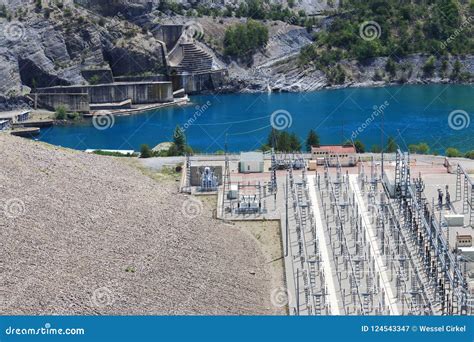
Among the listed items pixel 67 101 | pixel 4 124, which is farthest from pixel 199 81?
pixel 4 124

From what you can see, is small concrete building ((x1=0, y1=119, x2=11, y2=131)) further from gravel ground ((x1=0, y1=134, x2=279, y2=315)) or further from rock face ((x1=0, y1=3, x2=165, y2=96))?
gravel ground ((x1=0, y1=134, x2=279, y2=315))

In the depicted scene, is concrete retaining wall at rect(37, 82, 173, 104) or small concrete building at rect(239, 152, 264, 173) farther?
concrete retaining wall at rect(37, 82, 173, 104)

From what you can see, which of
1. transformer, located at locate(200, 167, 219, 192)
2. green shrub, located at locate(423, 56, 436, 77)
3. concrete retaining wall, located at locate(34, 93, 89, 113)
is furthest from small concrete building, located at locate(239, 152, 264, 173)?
green shrub, located at locate(423, 56, 436, 77)

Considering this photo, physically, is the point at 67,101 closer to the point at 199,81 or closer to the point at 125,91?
the point at 125,91

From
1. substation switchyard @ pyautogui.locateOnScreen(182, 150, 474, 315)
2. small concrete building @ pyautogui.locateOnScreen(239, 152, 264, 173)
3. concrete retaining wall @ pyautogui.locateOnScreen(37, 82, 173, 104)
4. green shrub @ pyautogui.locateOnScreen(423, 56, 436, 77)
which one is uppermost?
green shrub @ pyautogui.locateOnScreen(423, 56, 436, 77)

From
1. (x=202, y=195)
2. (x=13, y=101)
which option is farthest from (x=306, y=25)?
(x=202, y=195)

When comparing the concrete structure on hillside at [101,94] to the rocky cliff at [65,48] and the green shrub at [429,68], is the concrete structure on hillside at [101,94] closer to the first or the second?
the rocky cliff at [65,48]
